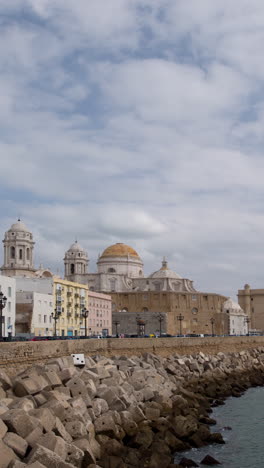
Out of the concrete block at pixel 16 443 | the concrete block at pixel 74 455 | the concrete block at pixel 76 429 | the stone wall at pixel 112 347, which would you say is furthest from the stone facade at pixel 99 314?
the concrete block at pixel 16 443

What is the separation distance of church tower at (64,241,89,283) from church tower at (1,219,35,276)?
51.2ft

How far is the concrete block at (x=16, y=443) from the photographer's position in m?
16.0

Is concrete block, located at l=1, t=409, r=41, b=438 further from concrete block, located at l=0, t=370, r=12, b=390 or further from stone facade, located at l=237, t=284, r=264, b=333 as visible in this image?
stone facade, located at l=237, t=284, r=264, b=333

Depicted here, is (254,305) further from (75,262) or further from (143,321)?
(75,262)

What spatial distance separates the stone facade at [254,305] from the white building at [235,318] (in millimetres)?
7965

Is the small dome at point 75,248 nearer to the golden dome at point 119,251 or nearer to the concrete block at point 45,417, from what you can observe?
the golden dome at point 119,251

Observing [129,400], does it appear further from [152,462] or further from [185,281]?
[185,281]

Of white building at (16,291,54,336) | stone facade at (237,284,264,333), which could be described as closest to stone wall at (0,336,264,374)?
white building at (16,291,54,336)

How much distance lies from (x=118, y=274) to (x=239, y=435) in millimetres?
69717

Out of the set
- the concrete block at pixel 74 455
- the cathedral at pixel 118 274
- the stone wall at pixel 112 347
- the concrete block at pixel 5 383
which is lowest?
the concrete block at pixel 74 455

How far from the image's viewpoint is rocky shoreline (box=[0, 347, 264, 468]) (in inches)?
655

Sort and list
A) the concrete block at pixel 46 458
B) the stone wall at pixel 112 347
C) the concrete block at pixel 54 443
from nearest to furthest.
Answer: the concrete block at pixel 46 458 < the concrete block at pixel 54 443 < the stone wall at pixel 112 347

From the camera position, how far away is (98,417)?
21.1 meters

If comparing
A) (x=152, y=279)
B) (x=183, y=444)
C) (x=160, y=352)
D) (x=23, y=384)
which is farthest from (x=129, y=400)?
(x=152, y=279)
